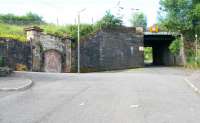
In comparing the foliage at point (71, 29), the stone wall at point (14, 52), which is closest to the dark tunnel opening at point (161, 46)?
the foliage at point (71, 29)

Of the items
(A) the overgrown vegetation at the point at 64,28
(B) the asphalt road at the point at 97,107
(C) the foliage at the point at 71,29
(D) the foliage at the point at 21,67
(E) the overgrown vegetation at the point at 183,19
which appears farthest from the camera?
(E) the overgrown vegetation at the point at 183,19

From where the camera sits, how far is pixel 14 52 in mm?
36875

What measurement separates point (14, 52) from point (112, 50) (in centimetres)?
1423

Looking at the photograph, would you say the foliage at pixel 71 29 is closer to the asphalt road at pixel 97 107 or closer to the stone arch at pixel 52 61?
the stone arch at pixel 52 61

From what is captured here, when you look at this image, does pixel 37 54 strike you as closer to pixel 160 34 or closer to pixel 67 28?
pixel 67 28

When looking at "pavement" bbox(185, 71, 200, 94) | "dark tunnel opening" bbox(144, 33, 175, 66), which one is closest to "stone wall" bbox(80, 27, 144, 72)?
"dark tunnel opening" bbox(144, 33, 175, 66)

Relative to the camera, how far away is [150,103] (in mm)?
14195

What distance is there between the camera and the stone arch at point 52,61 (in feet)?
131

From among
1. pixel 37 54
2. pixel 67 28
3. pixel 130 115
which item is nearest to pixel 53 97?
pixel 130 115

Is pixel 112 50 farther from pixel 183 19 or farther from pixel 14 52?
pixel 14 52

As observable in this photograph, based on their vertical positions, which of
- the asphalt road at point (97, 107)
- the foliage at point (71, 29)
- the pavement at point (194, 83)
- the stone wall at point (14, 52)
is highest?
the foliage at point (71, 29)

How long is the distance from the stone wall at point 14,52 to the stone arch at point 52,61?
211cm

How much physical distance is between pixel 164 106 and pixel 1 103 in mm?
5465

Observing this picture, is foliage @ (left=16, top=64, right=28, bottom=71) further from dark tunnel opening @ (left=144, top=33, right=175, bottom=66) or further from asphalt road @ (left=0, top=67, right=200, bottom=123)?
dark tunnel opening @ (left=144, top=33, right=175, bottom=66)
